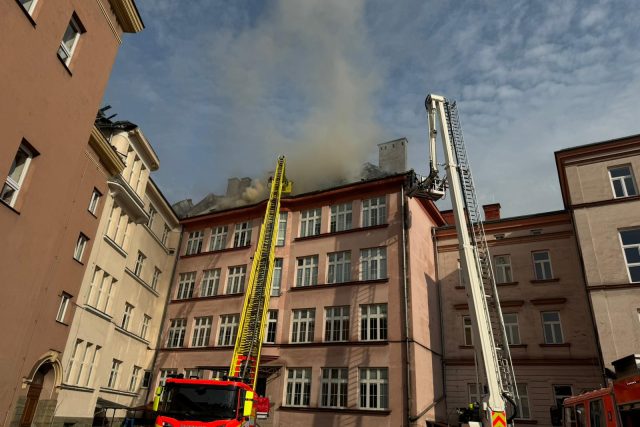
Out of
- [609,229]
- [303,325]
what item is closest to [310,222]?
[303,325]

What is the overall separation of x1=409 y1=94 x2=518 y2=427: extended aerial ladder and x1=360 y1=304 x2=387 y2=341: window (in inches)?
225

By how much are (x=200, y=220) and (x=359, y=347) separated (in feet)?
54.2

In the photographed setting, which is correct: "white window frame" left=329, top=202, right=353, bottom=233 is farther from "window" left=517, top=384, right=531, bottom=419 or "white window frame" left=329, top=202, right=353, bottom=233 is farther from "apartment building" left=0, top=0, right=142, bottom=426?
"apartment building" left=0, top=0, right=142, bottom=426

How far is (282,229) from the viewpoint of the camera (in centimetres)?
3033

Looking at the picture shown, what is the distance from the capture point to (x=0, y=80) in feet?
32.4

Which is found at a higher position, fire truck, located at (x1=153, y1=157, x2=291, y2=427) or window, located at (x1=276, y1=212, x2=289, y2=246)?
window, located at (x1=276, y1=212, x2=289, y2=246)

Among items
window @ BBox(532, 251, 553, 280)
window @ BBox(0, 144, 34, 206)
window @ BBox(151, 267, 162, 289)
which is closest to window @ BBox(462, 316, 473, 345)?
window @ BBox(532, 251, 553, 280)

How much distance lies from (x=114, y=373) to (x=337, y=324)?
13.3 m

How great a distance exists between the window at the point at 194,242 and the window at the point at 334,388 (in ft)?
48.2

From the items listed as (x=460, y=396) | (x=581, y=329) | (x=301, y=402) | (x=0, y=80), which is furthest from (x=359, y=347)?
(x=0, y=80)

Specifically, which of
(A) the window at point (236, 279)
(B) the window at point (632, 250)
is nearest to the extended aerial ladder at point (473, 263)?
(B) the window at point (632, 250)

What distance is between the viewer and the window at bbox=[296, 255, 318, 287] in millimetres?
27797

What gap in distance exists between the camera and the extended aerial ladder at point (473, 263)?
14.6 metres

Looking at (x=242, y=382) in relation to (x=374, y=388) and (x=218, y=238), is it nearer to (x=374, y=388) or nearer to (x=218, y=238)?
(x=374, y=388)
